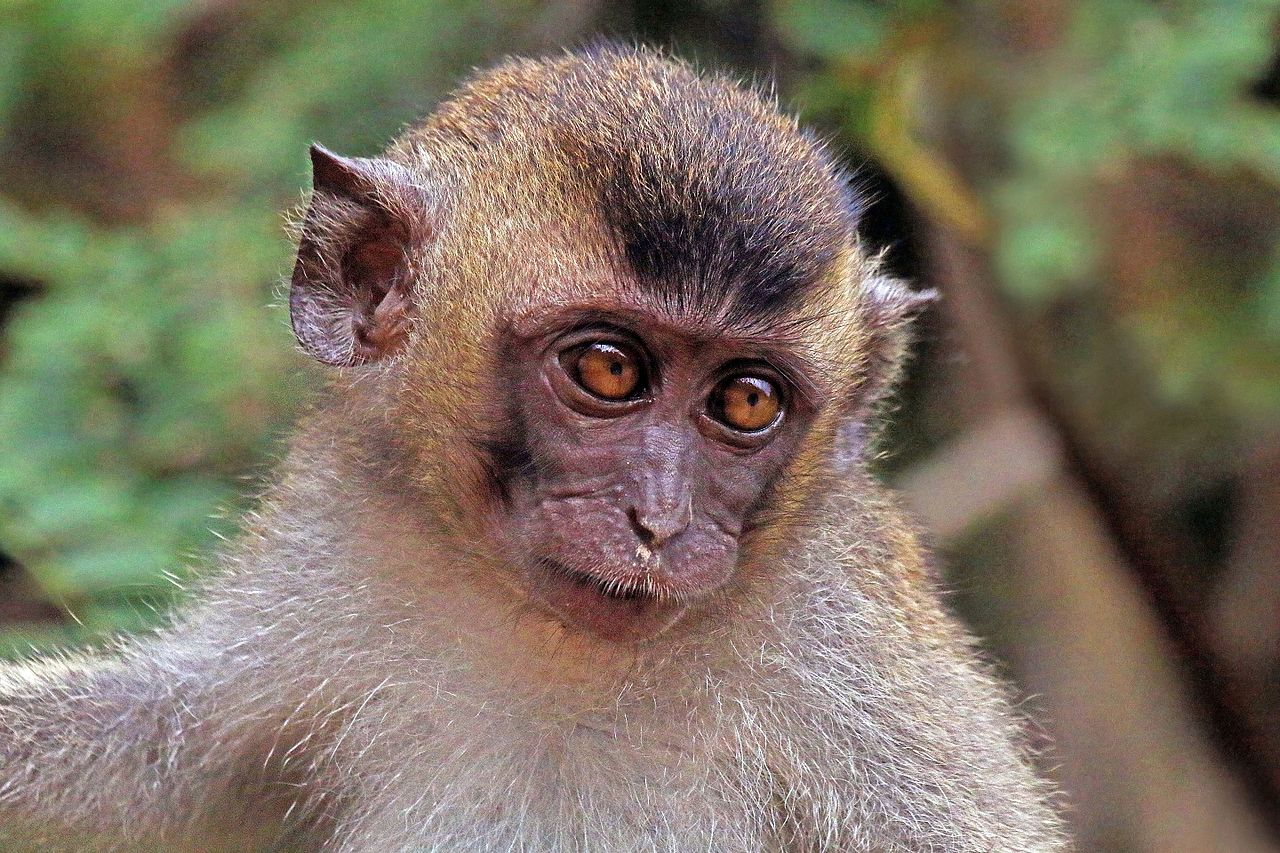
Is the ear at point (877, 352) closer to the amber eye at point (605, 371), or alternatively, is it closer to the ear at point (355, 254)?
the amber eye at point (605, 371)

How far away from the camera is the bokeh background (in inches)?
181

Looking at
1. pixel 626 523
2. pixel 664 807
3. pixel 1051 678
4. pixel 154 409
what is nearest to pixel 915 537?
pixel 664 807

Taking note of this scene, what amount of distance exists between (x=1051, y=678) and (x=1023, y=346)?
161 centimetres

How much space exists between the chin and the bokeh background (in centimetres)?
100

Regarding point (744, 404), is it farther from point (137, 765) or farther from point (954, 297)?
point (954, 297)

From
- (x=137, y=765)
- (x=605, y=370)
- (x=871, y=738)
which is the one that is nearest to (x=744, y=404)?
(x=605, y=370)

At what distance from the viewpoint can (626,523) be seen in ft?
9.80

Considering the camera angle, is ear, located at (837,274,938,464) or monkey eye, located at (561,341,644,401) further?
ear, located at (837,274,938,464)

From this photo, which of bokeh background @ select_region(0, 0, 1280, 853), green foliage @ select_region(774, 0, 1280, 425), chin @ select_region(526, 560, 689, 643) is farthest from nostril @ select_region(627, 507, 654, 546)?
green foliage @ select_region(774, 0, 1280, 425)

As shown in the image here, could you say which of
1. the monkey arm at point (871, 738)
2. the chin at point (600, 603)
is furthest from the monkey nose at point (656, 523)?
the monkey arm at point (871, 738)

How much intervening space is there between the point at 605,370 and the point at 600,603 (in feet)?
1.51

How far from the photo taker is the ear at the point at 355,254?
336 cm

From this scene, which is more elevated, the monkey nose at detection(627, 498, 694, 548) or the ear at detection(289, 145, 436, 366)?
the ear at detection(289, 145, 436, 366)

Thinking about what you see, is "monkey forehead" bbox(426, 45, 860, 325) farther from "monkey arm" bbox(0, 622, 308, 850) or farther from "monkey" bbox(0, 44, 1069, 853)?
"monkey arm" bbox(0, 622, 308, 850)
